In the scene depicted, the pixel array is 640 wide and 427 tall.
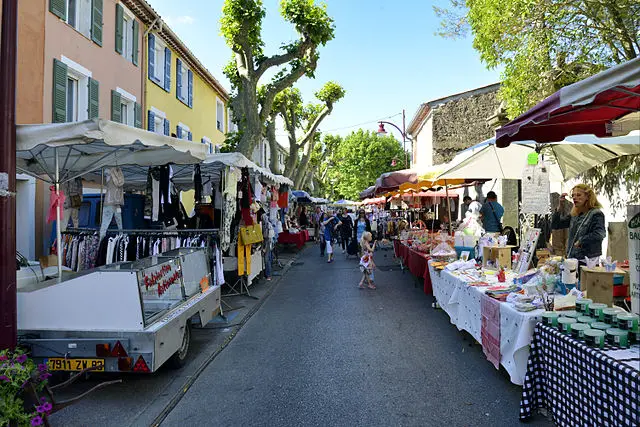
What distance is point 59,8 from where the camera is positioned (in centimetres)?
1070

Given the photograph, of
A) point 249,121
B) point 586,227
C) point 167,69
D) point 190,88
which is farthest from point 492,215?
point 190,88

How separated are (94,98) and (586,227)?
39.6 feet

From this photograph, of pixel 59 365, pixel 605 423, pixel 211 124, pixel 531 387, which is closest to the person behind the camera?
pixel 605 423

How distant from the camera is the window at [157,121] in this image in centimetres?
1577

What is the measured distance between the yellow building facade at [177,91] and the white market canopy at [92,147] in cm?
948

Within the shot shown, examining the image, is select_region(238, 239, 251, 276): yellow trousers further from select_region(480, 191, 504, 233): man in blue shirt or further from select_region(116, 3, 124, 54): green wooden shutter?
select_region(116, 3, 124, 54): green wooden shutter

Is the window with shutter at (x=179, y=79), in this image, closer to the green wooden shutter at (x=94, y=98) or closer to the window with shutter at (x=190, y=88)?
the window with shutter at (x=190, y=88)

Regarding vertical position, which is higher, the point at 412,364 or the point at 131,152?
the point at 131,152

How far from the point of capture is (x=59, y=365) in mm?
4074

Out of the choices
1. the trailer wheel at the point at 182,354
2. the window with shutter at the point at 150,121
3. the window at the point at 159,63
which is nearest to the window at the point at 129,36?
Result: the window at the point at 159,63

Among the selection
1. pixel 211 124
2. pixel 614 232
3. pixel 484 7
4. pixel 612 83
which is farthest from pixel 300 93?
pixel 612 83

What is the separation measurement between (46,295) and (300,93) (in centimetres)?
2130

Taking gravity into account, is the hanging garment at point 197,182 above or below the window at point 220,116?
below

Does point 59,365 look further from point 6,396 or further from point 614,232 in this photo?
point 614,232
